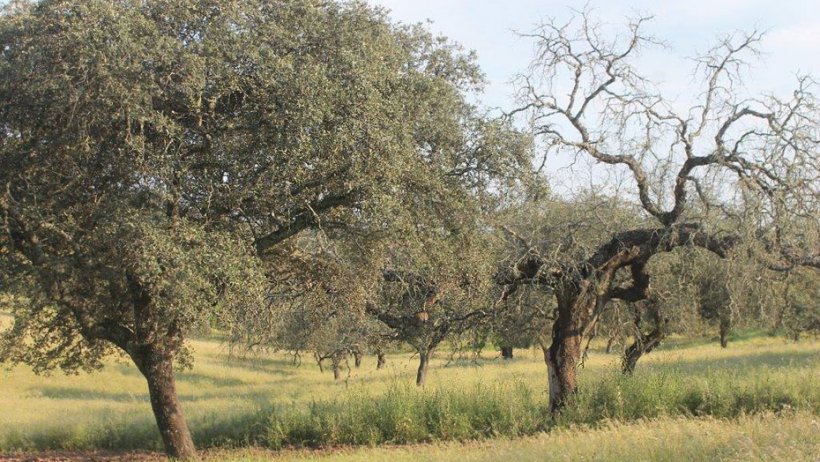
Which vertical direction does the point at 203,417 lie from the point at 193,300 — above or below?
below

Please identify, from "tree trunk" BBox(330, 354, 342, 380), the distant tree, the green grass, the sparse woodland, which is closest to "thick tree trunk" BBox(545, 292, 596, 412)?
the sparse woodland

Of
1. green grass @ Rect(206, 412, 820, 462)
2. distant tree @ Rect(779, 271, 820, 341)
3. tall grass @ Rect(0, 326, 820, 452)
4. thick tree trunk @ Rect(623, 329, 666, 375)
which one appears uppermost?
distant tree @ Rect(779, 271, 820, 341)

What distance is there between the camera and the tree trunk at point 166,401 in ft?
42.0

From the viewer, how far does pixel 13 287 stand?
1188 cm

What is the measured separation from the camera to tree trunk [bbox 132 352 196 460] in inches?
504

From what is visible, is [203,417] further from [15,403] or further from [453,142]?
[15,403]

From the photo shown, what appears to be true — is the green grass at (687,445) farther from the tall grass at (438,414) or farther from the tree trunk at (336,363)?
the tree trunk at (336,363)

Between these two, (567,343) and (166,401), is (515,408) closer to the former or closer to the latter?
(567,343)

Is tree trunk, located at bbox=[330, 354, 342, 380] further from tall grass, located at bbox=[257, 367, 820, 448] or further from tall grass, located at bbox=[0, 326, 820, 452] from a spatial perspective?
tall grass, located at bbox=[257, 367, 820, 448]

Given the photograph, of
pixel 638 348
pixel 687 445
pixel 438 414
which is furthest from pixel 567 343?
pixel 687 445

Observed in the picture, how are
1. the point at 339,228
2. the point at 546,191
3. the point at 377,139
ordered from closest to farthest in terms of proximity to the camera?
the point at 377,139
the point at 339,228
the point at 546,191

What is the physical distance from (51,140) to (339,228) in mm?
4512

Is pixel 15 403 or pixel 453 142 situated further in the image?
pixel 15 403

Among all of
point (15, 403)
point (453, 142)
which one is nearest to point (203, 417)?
point (453, 142)
